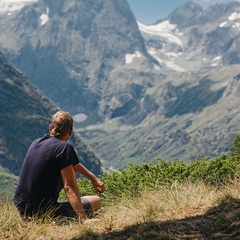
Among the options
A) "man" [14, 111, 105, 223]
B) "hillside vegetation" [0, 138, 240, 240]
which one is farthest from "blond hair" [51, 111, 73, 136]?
"hillside vegetation" [0, 138, 240, 240]

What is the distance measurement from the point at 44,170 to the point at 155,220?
2540mm

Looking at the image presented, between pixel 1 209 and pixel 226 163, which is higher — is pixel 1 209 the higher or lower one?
the higher one

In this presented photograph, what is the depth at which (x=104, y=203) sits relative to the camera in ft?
39.8

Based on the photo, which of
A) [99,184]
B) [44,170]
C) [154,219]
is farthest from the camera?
[99,184]

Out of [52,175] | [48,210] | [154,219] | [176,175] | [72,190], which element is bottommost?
[176,175]

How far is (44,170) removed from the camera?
938cm

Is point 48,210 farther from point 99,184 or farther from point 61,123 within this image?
point 61,123

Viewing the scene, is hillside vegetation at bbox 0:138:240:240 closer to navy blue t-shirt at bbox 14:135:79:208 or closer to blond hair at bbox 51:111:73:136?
navy blue t-shirt at bbox 14:135:79:208

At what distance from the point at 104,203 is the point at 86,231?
12.7 feet

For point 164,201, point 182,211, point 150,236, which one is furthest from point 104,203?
point 150,236

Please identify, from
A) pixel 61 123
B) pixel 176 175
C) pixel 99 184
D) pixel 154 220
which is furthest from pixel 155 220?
pixel 176 175

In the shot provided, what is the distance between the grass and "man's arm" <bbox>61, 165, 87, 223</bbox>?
25 centimetres

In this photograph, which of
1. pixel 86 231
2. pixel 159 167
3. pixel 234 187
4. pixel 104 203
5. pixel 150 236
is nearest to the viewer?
pixel 150 236

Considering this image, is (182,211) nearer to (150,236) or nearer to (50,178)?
(150,236)
